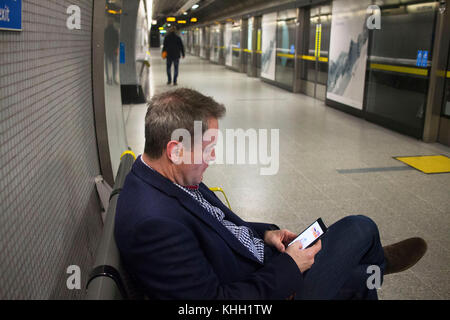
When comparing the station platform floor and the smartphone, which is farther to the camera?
the station platform floor

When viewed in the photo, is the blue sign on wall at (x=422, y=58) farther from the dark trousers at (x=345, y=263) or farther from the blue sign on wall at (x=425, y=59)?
the dark trousers at (x=345, y=263)

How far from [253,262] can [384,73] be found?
6.46 metres

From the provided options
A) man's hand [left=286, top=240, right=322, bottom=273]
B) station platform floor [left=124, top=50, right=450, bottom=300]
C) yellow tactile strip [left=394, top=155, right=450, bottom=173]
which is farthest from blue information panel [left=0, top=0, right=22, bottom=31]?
yellow tactile strip [left=394, top=155, right=450, bottom=173]

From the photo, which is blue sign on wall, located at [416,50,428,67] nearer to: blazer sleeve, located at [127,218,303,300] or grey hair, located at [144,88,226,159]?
grey hair, located at [144,88,226,159]

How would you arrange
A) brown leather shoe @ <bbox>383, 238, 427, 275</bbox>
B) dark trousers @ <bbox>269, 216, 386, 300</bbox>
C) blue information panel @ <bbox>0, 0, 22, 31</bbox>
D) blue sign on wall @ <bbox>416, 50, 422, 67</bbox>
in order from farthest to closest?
blue sign on wall @ <bbox>416, 50, 422, 67</bbox>, brown leather shoe @ <bbox>383, 238, 427, 275</bbox>, dark trousers @ <bbox>269, 216, 386, 300</bbox>, blue information panel @ <bbox>0, 0, 22, 31</bbox>

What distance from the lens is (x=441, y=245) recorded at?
2967 millimetres

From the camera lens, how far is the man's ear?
53.2 inches

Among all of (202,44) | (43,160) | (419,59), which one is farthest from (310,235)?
(202,44)

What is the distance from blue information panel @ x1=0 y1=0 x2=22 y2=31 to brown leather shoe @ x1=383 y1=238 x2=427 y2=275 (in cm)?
190

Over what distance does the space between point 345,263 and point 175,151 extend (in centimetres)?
89

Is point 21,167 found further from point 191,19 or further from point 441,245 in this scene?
point 191,19

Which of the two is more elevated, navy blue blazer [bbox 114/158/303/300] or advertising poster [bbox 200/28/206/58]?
advertising poster [bbox 200/28/206/58]

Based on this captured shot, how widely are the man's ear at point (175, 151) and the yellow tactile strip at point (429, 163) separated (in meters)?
4.08

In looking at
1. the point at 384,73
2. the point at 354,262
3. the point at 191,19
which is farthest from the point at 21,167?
the point at 191,19
